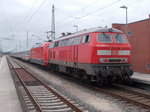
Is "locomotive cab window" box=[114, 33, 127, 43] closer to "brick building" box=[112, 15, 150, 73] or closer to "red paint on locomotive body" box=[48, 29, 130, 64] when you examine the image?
"red paint on locomotive body" box=[48, 29, 130, 64]

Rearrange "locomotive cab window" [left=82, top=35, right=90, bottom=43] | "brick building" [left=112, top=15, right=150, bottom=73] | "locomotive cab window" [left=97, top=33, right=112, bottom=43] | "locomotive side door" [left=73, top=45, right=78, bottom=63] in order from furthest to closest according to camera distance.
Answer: "brick building" [left=112, top=15, right=150, bottom=73], "locomotive side door" [left=73, top=45, right=78, bottom=63], "locomotive cab window" [left=82, top=35, right=90, bottom=43], "locomotive cab window" [left=97, top=33, right=112, bottom=43]

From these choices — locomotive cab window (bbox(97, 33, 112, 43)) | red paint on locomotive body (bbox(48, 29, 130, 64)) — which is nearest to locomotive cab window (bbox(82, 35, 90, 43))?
red paint on locomotive body (bbox(48, 29, 130, 64))

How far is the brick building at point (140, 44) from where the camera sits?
19.2m

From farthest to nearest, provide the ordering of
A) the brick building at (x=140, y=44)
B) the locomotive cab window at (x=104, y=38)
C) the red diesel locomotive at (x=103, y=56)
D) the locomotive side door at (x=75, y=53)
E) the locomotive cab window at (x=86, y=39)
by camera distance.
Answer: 1. the brick building at (x=140, y=44)
2. the locomotive side door at (x=75, y=53)
3. the locomotive cab window at (x=86, y=39)
4. the locomotive cab window at (x=104, y=38)
5. the red diesel locomotive at (x=103, y=56)

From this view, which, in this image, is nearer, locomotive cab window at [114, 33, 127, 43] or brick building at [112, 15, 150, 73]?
locomotive cab window at [114, 33, 127, 43]

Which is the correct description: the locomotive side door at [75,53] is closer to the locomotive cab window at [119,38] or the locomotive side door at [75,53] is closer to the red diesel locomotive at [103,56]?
the red diesel locomotive at [103,56]

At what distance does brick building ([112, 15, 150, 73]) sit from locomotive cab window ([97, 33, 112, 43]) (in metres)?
8.00

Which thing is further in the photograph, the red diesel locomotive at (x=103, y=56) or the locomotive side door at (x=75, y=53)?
the locomotive side door at (x=75, y=53)

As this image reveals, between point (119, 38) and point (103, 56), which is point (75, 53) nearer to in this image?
point (103, 56)

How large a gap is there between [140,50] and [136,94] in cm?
1016

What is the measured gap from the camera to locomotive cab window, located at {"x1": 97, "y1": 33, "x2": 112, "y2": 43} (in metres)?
12.2

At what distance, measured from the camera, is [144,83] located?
12.6 metres

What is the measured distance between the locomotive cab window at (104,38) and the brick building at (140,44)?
800 cm

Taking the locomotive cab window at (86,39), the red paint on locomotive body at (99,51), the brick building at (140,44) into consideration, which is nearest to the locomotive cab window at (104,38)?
the red paint on locomotive body at (99,51)
